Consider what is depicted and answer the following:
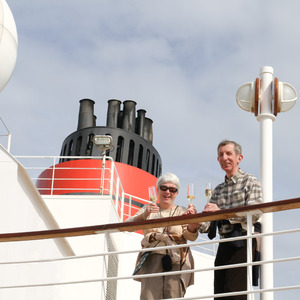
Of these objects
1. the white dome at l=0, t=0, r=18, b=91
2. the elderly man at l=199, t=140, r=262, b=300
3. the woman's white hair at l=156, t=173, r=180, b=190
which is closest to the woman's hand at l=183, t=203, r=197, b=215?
the elderly man at l=199, t=140, r=262, b=300

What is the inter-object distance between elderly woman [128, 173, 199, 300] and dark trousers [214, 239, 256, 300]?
26cm

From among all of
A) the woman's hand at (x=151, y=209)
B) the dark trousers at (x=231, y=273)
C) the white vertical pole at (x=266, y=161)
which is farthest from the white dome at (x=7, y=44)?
the dark trousers at (x=231, y=273)

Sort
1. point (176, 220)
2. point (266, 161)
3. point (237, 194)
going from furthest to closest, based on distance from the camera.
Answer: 1. point (266, 161)
2. point (237, 194)
3. point (176, 220)

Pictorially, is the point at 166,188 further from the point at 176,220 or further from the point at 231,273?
the point at 231,273

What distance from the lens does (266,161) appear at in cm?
562

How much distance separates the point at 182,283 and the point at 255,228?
28.9 inches

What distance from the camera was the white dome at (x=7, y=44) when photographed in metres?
8.67

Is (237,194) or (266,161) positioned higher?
(266,161)

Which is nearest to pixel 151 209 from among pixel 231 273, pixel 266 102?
pixel 231 273

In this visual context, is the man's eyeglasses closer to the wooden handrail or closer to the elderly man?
the elderly man

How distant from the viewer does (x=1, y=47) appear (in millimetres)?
8648

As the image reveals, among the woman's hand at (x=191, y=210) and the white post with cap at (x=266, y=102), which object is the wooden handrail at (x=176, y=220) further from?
the white post with cap at (x=266, y=102)

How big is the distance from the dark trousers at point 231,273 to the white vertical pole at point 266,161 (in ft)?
1.17

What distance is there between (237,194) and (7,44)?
5.21m
